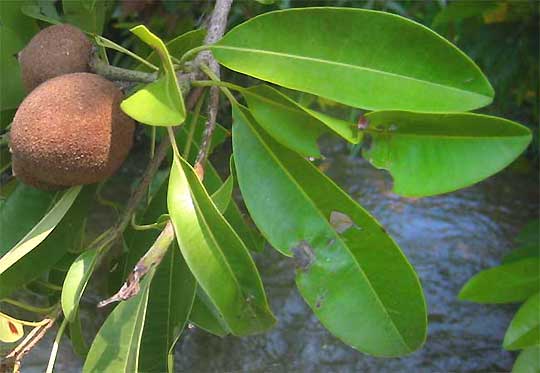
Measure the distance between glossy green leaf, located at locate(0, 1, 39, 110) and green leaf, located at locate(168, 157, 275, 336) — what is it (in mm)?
278

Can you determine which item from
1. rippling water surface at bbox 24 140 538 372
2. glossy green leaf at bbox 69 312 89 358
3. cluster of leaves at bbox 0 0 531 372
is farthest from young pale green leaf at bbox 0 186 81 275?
rippling water surface at bbox 24 140 538 372

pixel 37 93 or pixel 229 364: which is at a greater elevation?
pixel 37 93

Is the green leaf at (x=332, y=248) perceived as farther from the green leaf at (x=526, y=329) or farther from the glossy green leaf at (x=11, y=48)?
the green leaf at (x=526, y=329)

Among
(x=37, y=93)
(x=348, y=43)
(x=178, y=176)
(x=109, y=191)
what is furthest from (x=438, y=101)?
(x=109, y=191)

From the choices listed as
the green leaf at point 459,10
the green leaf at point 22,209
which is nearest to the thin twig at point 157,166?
the green leaf at point 22,209

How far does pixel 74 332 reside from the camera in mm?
744

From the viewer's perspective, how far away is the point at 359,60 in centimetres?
65

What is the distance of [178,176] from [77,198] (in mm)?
166

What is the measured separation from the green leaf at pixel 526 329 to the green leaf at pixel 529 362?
0.03 metres

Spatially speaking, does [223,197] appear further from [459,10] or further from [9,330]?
[459,10]

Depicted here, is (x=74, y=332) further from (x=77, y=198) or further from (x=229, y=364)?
(x=229, y=364)

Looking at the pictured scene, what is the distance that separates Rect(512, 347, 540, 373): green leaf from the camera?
2.87ft

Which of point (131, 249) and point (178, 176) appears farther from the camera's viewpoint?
point (131, 249)

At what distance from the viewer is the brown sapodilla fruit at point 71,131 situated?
0.63 metres
